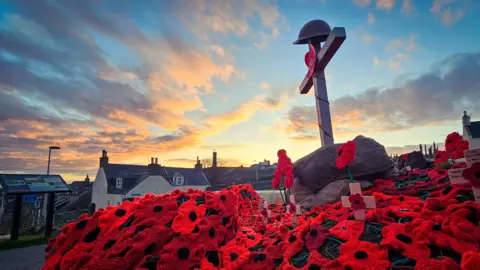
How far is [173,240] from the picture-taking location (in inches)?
105

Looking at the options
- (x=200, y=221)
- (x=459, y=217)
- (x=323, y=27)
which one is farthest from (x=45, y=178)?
(x=459, y=217)

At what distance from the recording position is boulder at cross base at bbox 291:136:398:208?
4943 millimetres

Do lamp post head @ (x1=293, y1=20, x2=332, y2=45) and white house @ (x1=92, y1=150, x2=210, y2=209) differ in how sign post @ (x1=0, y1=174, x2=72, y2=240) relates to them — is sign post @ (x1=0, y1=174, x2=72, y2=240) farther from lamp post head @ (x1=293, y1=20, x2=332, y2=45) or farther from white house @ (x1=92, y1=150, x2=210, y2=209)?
lamp post head @ (x1=293, y1=20, x2=332, y2=45)

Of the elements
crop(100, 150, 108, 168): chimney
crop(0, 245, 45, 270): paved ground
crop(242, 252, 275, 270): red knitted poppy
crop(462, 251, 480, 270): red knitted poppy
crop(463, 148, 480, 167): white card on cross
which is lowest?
crop(0, 245, 45, 270): paved ground

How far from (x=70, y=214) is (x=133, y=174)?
257 inches

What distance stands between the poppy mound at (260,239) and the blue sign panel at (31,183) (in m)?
10.3

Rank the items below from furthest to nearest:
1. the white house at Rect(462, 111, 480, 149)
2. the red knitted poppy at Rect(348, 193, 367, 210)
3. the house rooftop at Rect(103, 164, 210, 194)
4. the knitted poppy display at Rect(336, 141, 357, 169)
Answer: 1. the house rooftop at Rect(103, 164, 210, 194)
2. the white house at Rect(462, 111, 480, 149)
3. the knitted poppy display at Rect(336, 141, 357, 169)
4. the red knitted poppy at Rect(348, 193, 367, 210)

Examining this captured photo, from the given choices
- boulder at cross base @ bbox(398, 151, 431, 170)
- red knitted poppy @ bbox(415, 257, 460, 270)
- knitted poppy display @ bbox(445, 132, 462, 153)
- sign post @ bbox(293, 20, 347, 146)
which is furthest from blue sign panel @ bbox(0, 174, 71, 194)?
knitted poppy display @ bbox(445, 132, 462, 153)

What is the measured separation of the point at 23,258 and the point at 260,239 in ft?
27.8

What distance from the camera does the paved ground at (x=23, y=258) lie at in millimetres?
6684

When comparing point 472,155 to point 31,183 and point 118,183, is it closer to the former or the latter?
point 31,183

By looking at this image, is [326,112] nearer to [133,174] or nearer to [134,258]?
[134,258]

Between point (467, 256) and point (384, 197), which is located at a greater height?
point (384, 197)

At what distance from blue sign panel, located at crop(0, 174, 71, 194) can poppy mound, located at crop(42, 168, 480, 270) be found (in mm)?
10259
